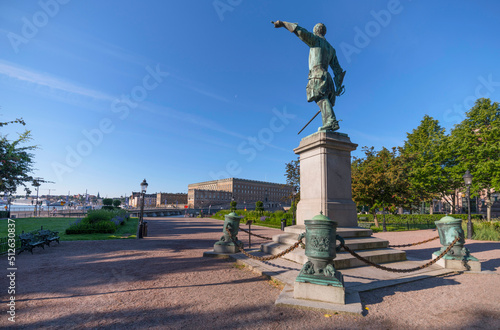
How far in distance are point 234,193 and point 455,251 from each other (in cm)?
13206

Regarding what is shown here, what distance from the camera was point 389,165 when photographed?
21938 millimetres

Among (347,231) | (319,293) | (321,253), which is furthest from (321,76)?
(319,293)

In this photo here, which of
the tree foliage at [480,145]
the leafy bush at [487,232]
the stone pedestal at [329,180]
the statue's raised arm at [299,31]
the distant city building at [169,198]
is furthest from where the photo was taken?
the distant city building at [169,198]

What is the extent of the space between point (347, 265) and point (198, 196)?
411ft

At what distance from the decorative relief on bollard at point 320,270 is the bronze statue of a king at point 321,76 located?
449cm

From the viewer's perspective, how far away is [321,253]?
4078 millimetres

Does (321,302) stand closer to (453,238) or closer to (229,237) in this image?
(229,237)

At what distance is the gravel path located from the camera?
341cm

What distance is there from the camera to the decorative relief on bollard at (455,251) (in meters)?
6.21

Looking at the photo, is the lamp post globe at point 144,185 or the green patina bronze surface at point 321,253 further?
the lamp post globe at point 144,185

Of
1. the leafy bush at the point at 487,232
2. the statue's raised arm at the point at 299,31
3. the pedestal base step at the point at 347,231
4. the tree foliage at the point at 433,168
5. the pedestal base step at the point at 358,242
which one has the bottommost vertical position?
the leafy bush at the point at 487,232

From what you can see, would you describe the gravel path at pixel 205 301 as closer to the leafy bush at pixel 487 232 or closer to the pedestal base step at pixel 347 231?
the pedestal base step at pixel 347 231

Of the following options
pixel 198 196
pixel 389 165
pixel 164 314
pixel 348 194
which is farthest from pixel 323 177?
pixel 198 196

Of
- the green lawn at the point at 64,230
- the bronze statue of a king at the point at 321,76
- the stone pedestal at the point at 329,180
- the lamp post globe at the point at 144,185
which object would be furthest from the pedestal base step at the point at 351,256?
the green lawn at the point at 64,230
